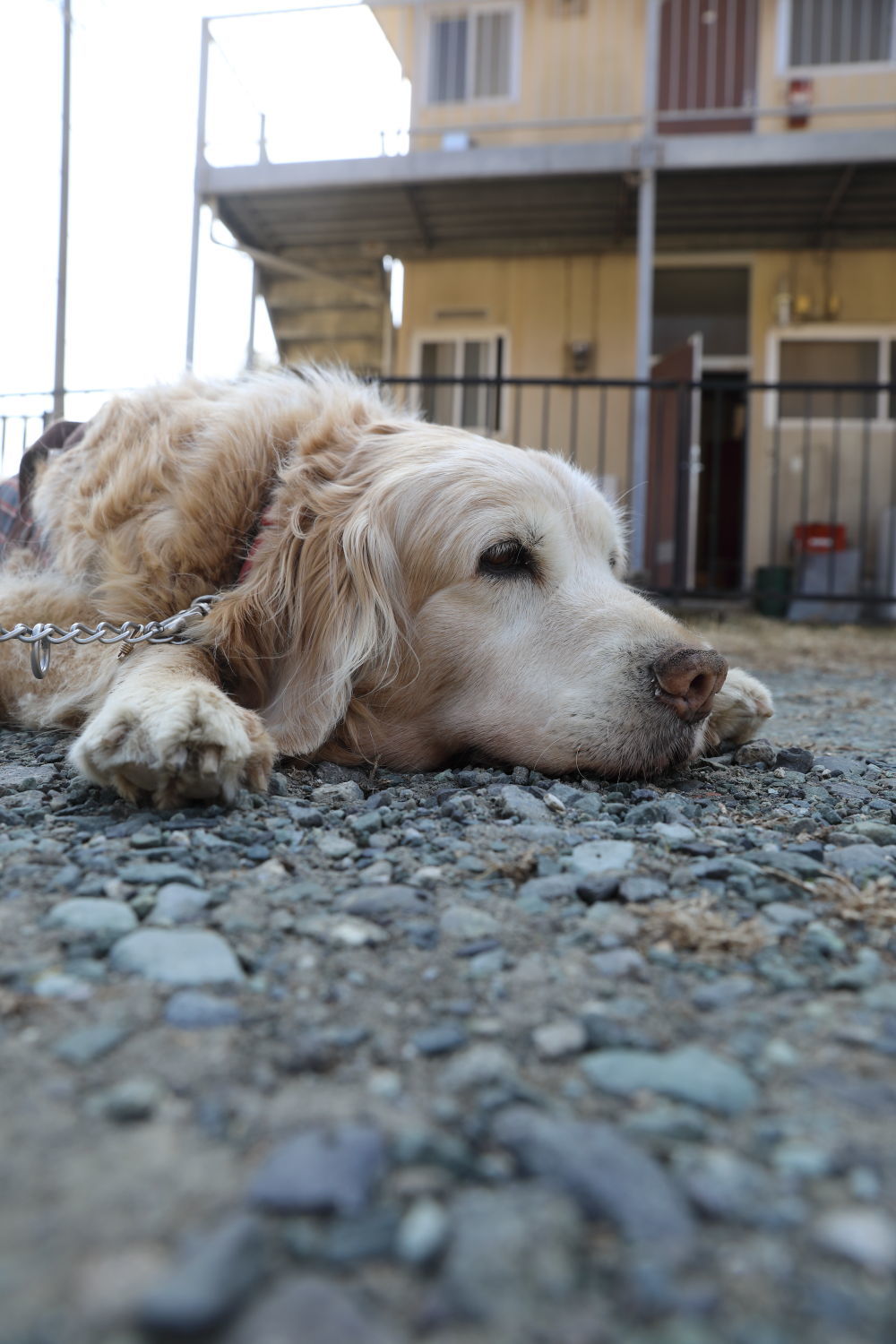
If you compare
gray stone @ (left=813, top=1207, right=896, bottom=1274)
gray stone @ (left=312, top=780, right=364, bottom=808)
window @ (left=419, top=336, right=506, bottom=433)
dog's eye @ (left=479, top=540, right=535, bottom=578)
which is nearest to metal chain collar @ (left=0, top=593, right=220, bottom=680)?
gray stone @ (left=312, top=780, right=364, bottom=808)

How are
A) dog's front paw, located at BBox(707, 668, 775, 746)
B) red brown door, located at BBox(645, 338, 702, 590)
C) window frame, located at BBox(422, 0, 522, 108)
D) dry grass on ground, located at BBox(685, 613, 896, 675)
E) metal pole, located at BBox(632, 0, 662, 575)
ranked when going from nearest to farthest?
dog's front paw, located at BBox(707, 668, 775, 746) < dry grass on ground, located at BBox(685, 613, 896, 675) < red brown door, located at BBox(645, 338, 702, 590) < metal pole, located at BBox(632, 0, 662, 575) < window frame, located at BBox(422, 0, 522, 108)

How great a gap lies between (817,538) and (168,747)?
30.7 ft

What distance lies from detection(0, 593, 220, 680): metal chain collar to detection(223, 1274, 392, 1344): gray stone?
170 cm

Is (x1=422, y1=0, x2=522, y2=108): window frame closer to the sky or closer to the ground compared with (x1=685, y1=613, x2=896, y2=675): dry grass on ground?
closer to the sky

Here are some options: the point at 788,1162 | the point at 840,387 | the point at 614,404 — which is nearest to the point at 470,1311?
the point at 788,1162

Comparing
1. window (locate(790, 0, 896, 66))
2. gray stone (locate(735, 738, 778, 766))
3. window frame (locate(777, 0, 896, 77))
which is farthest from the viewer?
window (locate(790, 0, 896, 66))

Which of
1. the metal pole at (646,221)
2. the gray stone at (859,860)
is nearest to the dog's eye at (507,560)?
the gray stone at (859,860)

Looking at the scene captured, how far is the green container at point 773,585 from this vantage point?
9.30m

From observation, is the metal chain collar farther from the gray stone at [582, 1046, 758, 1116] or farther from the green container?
the green container

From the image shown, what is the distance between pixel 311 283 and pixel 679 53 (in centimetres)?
467

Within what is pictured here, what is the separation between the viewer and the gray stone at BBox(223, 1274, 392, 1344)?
0.59 metres

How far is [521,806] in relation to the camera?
1.83 metres

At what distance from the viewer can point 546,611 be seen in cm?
220

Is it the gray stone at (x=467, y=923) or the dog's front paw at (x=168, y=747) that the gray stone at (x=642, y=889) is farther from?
the dog's front paw at (x=168, y=747)
